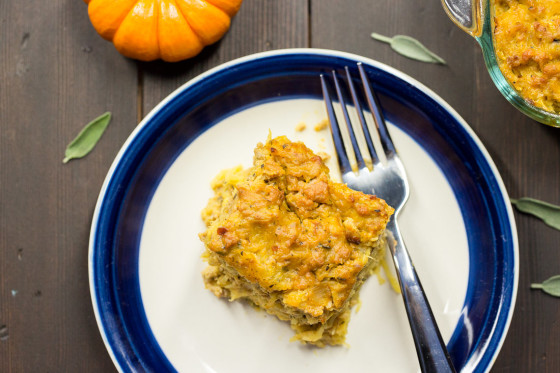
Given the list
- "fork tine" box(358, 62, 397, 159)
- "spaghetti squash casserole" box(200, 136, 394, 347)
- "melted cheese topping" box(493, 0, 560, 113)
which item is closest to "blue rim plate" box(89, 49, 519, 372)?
"fork tine" box(358, 62, 397, 159)

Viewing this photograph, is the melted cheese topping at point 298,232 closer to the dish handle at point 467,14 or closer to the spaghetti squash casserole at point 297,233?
the spaghetti squash casserole at point 297,233

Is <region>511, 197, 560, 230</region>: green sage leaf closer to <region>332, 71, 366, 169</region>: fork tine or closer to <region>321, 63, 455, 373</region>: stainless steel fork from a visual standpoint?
<region>321, 63, 455, 373</region>: stainless steel fork

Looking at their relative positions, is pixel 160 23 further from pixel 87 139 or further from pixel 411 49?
pixel 411 49

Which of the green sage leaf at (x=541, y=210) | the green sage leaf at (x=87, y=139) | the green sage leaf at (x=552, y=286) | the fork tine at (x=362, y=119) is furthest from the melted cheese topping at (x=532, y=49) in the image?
the green sage leaf at (x=87, y=139)

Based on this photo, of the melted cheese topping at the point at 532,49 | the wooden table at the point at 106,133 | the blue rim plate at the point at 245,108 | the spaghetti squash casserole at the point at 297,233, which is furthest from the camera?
the wooden table at the point at 106,133

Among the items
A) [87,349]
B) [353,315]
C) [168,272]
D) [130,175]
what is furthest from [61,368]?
[353,315]

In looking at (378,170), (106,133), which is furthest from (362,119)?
(106,133)
